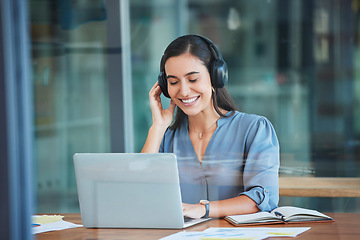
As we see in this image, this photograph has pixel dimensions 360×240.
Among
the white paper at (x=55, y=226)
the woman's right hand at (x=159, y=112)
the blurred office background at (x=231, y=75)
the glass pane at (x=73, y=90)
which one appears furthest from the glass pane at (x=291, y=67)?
the white paper at (x=55, y=226)

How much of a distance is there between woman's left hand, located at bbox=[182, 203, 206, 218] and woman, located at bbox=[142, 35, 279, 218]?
0.22 meters

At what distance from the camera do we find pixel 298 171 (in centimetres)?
215

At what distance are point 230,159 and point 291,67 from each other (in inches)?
30.1

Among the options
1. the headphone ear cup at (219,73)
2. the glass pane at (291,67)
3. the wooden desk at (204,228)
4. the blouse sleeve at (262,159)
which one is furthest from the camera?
the glass pane at (291,67)

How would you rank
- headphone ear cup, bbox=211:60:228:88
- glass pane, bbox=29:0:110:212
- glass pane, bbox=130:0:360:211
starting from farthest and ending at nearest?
glass pane, bbox=29:0:110:212 → glass pane, bbox=130:0:360:211 → headphone ear cup, bbox=211:60:228:88

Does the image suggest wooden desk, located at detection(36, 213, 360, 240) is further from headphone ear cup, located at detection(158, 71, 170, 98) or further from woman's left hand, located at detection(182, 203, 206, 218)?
headphone ear cup, located at detection(158, 71, 170, 98)

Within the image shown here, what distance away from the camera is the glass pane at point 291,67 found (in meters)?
2.03

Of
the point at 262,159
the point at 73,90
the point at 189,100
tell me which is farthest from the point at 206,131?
the point at 73,90

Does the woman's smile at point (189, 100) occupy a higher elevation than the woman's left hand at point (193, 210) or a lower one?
higher

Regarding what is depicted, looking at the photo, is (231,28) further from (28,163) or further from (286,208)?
(28,163)

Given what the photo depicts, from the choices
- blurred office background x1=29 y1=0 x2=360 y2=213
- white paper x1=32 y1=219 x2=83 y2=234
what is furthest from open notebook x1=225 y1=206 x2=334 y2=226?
white paper x1=32 y1=219 x2=83 y2=234

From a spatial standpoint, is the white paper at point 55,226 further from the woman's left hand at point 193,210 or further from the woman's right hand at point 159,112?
the woman's right hand at point 159,112

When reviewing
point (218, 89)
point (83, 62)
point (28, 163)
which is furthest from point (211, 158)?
point (83, 62)

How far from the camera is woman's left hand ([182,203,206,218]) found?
4.62ft
